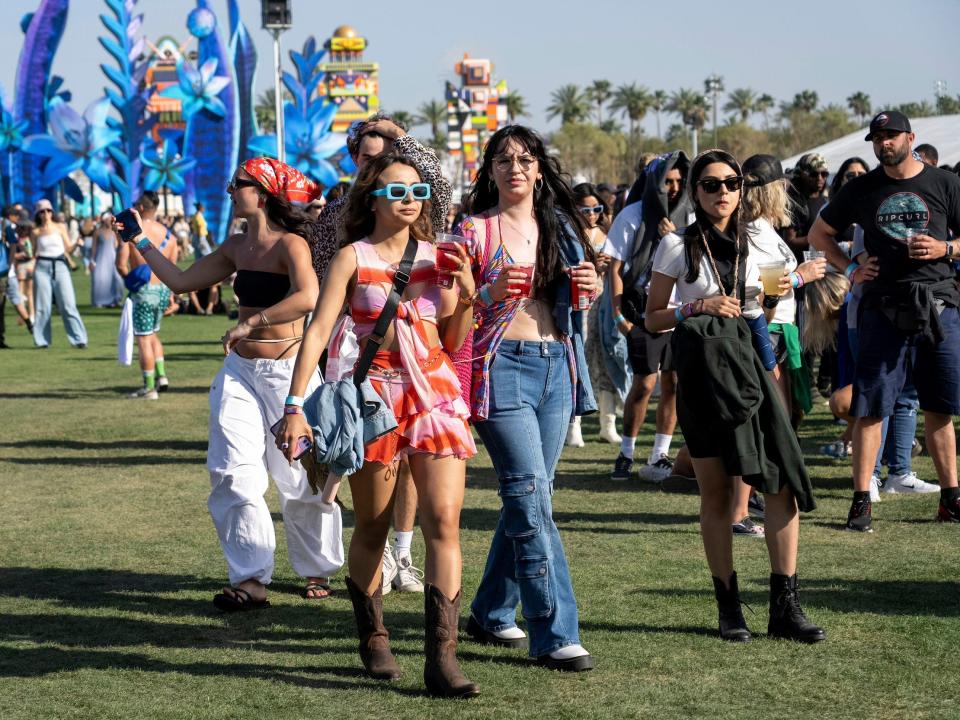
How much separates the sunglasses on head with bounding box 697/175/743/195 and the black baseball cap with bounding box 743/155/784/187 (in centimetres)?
125

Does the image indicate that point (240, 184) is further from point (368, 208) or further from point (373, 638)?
point (373, 638)

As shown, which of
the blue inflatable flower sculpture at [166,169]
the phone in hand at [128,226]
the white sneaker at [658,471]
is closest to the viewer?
the phone in hand at [128,226]

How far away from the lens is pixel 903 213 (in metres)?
7.43

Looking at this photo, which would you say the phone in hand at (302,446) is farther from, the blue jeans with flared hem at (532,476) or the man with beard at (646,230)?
the man with beard at (646,230)

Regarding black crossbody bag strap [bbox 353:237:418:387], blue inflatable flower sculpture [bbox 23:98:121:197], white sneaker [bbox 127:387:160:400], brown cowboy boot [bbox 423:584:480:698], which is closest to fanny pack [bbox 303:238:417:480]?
black crossbody bag strap [bbox 353:237:418:387]

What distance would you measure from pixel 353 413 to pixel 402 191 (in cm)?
80

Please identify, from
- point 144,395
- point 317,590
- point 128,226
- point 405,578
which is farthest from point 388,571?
point 144,395

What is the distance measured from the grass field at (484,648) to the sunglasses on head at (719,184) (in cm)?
177

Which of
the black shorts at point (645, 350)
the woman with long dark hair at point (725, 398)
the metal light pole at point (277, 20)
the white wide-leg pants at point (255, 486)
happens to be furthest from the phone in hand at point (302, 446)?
the metal light pole at point (277, 20)

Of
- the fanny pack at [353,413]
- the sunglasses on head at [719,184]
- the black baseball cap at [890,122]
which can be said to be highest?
the black baseball cap at [890,122]

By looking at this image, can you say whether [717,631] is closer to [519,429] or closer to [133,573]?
[519,429]

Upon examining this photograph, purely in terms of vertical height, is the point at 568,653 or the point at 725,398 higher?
the point at 725,398

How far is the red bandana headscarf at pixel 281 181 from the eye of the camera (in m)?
6.30

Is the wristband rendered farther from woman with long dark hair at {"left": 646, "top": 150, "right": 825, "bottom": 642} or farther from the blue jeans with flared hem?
woman with long dark hair at {"left": 646, "top": 150, "right": 825, "bottom": 642}
